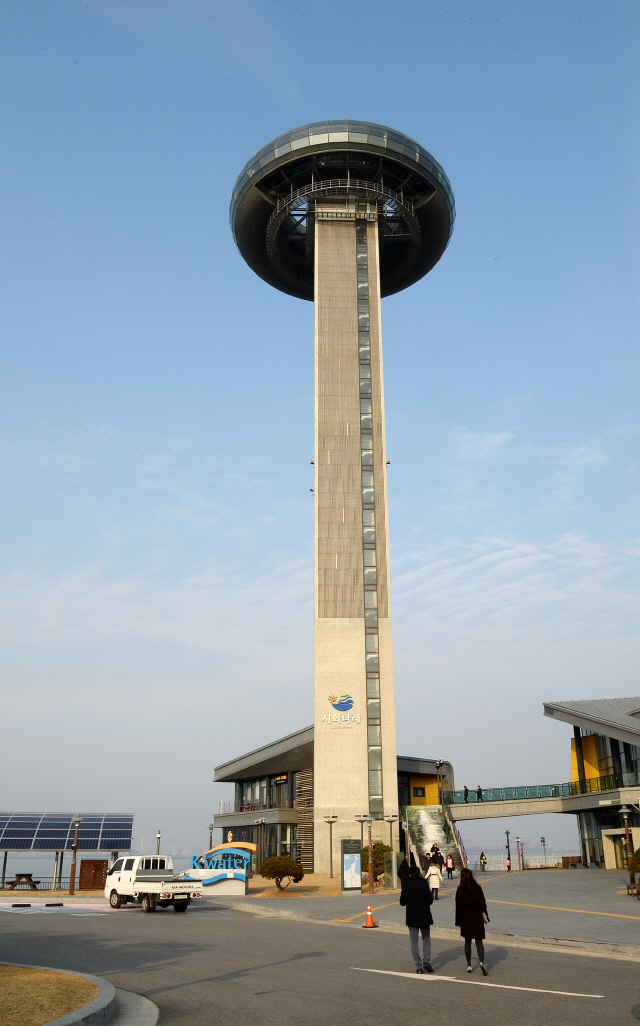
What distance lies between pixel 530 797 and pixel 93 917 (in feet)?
138

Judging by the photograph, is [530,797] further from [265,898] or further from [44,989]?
[44,989]

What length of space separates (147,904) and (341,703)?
25150 mm

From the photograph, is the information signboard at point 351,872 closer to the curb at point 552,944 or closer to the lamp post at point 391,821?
the curb at point 552,944

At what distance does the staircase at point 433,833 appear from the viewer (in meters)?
52.1

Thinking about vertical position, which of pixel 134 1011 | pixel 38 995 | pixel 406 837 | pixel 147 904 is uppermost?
pixel 406 837

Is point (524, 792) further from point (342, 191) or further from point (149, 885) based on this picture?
point (342, 191)

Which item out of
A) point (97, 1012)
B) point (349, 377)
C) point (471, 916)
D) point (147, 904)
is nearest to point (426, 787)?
point (349, 377)

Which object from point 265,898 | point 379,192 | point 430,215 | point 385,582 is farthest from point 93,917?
point 430,215

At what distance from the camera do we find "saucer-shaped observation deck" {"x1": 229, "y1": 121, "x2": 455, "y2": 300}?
6900 centimetres

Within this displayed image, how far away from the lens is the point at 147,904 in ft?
107

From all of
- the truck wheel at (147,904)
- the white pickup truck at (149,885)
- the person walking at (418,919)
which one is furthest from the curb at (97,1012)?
the truck wheel at (147,904)

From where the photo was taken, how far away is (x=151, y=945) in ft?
66.6

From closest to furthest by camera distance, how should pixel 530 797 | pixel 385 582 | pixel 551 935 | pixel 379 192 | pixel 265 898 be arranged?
pixel 551 935, pixel 265 898, pixel 385 582, pixel 530 797, pixel 379 192

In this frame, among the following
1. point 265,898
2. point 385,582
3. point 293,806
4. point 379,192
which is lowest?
point 265,898
